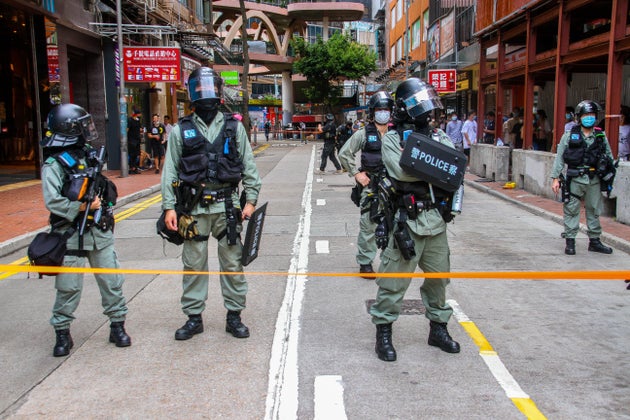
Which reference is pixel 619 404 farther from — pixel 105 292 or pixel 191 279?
pixel 105 292

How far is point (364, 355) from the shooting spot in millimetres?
4562

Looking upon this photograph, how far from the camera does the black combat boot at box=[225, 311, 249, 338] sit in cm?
495

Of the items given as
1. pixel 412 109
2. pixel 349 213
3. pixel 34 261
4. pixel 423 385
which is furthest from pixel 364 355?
pixel 349 213

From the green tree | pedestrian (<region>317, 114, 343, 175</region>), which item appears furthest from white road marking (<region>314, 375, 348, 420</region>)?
the green tree

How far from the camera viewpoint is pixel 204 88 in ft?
15.8

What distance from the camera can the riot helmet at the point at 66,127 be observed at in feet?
15.1

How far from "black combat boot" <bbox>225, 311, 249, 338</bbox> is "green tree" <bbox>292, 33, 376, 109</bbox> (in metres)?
47.8

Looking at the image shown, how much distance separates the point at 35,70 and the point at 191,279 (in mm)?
14649

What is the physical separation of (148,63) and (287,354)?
16625mm

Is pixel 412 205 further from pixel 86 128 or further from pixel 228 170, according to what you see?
pixel 86 128

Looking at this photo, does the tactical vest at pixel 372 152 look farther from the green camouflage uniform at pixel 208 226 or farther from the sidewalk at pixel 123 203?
the sidewalk at pixel 123 203

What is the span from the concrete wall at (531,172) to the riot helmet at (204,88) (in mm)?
7704

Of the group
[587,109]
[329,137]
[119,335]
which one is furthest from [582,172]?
[329,137]

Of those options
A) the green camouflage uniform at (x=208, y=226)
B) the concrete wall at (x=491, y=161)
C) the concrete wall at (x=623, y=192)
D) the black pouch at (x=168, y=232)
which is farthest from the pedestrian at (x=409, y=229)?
the concrete wall at (x=491, y=161)
